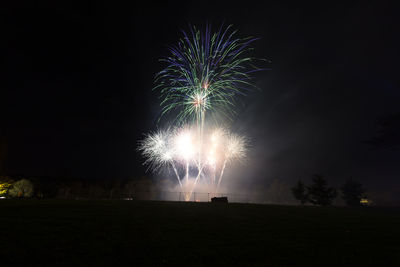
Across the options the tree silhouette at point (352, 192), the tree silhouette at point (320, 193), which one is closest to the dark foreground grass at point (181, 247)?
the tree silhouette at point (320, 193)

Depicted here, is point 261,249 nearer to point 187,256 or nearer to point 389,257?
point 187,256

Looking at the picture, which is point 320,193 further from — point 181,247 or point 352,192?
point 181,247

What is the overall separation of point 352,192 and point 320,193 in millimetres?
19490

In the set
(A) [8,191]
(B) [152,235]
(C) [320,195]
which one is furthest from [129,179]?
(B) [152,235]

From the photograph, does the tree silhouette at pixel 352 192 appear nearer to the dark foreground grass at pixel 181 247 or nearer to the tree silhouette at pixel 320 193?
the tree silhouette at pixel 320 193

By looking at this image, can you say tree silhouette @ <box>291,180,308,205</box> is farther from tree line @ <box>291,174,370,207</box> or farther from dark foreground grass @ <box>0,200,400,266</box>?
dark foreground grass @ <box>0,200,400,266</box>

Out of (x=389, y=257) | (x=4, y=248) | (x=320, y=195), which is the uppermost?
(x=320, y=195)

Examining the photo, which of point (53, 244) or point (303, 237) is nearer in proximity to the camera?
point (53, 244)

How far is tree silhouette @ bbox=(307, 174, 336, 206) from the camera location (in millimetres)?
72562

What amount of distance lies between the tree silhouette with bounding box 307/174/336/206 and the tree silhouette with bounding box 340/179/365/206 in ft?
50.8

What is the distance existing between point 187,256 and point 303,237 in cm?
785

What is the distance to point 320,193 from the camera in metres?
73.4

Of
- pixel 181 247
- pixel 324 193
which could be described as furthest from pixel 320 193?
pixel 181 247

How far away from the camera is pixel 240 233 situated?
46.0 ft
